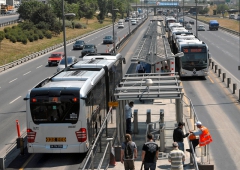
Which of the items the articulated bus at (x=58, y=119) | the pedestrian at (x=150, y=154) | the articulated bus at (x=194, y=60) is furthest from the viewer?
the articulated bus at (x=194, y=60)

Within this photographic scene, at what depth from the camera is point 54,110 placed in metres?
17.5

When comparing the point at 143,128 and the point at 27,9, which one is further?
the point at 27,9

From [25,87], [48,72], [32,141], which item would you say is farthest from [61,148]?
[48,72]

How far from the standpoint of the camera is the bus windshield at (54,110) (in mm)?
17453

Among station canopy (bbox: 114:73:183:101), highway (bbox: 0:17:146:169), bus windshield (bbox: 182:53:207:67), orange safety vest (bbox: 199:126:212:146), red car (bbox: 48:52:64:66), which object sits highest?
station canopy (bbox: 114:73:183:101)

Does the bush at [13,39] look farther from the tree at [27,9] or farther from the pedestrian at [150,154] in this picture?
the pedestrian at [150,154]

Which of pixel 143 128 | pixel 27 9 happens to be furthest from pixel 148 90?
pixel 27 9

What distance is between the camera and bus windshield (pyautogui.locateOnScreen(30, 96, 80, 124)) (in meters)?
17.5

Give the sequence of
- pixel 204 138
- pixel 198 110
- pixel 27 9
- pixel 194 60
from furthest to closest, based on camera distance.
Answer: pixel 27 9
pixel 194 60
pixel 198 110
pixel 204 138

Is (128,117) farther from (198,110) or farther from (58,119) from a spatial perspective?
(198,110)

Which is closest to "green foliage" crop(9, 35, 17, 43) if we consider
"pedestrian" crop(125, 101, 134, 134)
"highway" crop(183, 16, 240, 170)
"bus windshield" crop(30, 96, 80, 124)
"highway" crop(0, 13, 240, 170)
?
"highway" crop(0, 13, 240, 170)

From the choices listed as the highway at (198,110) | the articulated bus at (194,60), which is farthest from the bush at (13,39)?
the articulated bus at (194,60)

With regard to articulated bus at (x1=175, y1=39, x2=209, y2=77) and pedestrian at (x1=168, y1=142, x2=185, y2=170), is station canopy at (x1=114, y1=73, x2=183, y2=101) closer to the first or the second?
pedestrian at (x1=168, y1=142, x2=185, y2=170)

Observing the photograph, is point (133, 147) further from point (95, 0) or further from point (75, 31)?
point (95, 0)
